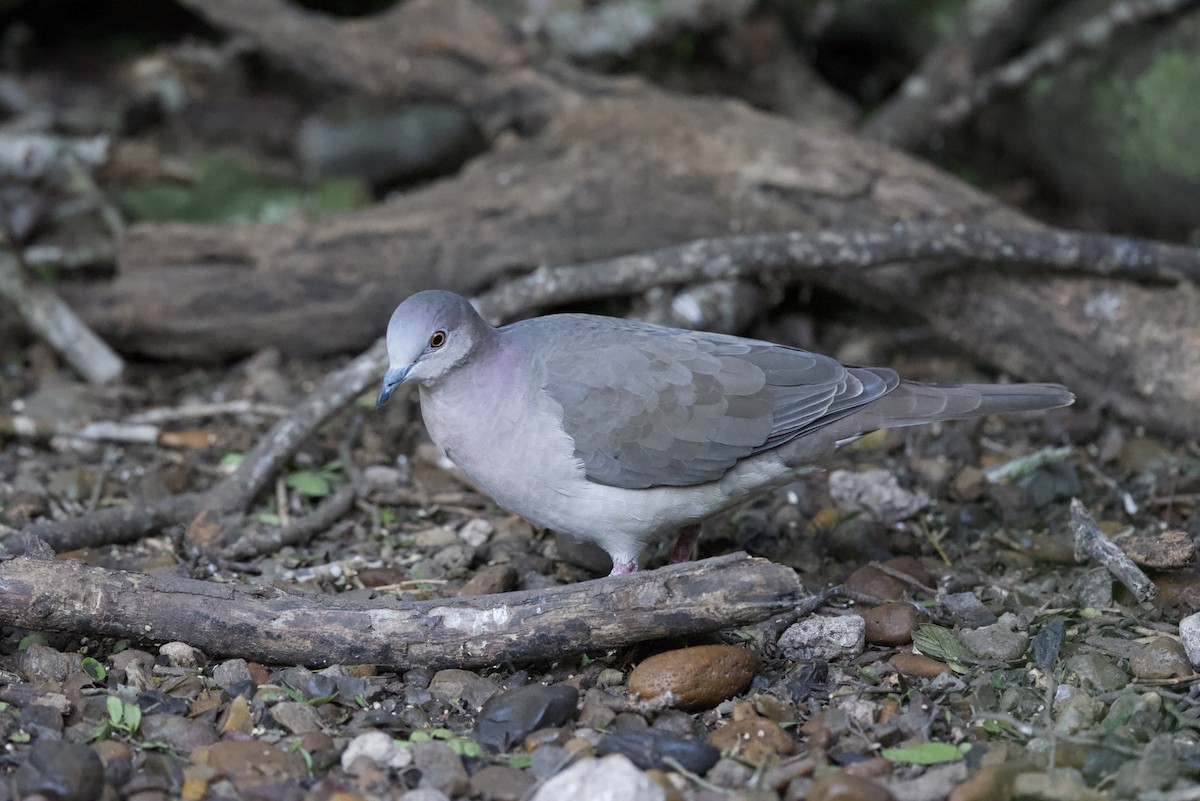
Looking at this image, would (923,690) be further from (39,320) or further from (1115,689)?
(39,320)

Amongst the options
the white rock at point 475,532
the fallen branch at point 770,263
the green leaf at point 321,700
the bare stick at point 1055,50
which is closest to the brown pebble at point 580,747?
the green leaf at point 321,700

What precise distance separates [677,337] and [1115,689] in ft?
6.02

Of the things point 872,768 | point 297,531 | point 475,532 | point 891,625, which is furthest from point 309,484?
point 872,768

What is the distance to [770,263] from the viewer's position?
541 cm

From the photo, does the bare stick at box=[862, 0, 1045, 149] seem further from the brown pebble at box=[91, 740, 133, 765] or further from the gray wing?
the brown pebble at box=[91, 740, 133, 765]

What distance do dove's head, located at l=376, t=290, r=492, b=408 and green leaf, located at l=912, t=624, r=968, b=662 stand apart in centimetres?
177

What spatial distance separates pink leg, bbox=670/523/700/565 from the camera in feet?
14.4

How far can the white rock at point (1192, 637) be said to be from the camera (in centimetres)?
355

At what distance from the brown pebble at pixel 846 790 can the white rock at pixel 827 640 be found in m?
0.81

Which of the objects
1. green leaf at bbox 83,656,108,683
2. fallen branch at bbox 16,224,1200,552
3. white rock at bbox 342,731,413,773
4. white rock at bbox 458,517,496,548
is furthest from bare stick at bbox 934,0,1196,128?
green leaf at bbox 83,656,108,683

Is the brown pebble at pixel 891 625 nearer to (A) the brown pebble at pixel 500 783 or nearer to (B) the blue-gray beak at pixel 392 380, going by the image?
(A) the brown pebble at pixel 500 783

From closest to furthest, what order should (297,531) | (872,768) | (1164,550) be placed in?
1. (872,768)
2. (1164,550)
3. (297,531)

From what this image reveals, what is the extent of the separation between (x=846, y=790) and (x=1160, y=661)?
51.8 inches

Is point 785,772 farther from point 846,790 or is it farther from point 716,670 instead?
point 716,670
